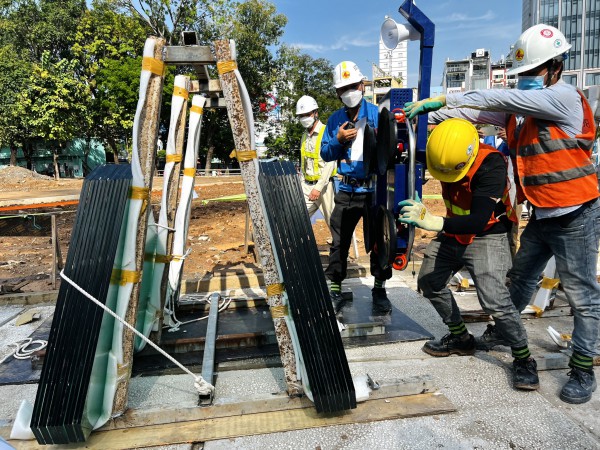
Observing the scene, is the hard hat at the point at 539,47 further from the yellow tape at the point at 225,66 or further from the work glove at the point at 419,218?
the yellow tape at the point at 225,66

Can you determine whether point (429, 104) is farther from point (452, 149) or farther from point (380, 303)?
point (380, 303)

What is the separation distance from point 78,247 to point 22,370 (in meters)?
1.61

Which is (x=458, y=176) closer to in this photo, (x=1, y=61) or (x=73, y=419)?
(x=73, y=419)

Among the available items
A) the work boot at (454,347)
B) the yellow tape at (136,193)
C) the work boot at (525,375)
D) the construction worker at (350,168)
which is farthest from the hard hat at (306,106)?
the work boot at (525,375)

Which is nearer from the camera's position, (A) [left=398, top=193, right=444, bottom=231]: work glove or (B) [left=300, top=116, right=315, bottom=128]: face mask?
(A) [left=398, top=193, right=444, bottom=231]: work glove

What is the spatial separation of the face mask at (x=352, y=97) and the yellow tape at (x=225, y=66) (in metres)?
1.64

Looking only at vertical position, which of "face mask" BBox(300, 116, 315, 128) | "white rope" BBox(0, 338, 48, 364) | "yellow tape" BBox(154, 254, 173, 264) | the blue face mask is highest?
"face mask" BBox(300, 116, 315, 128)

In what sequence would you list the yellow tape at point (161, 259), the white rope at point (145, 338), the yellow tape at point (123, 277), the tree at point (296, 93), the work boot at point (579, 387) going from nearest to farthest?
the white rope at point (145, 338), the yellow tape at point (123, 277), the work boot at point (579, 387), the yellow tape at point (161, 259), the tree at point (296, 93)

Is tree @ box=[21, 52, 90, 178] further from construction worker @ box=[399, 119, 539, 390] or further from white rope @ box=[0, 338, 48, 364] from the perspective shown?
construction worker @ box=[399, 119, 539, 390]

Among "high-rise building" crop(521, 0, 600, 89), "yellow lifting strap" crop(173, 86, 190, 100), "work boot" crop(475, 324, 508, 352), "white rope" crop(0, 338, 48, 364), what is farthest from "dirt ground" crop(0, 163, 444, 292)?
"high-rise building" crop(521, 0, 600, 89)

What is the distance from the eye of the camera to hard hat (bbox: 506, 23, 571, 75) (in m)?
2.71

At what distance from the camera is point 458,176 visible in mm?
2803

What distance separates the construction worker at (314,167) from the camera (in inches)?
215

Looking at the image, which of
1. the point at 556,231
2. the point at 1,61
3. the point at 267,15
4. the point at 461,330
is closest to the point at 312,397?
the point at 461,330
